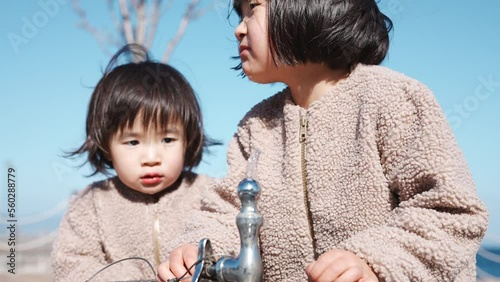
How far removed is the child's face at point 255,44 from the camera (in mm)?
1330

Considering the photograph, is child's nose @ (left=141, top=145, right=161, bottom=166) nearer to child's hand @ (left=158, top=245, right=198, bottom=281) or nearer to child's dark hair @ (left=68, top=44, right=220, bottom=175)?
child's dark hair @ (left=68, top=44, right=220, bottom=175)

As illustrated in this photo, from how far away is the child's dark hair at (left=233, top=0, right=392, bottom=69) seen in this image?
1.30m

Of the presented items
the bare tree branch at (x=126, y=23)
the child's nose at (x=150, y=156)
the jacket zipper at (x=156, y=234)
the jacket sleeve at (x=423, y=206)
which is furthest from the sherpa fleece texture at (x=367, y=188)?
the bare tree branch at (x=126, y=23)

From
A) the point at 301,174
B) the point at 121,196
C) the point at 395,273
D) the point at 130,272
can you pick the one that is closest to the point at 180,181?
the point at 121,196

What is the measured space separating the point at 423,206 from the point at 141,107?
3.44ft

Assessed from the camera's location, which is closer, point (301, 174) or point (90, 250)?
point (301, 174)

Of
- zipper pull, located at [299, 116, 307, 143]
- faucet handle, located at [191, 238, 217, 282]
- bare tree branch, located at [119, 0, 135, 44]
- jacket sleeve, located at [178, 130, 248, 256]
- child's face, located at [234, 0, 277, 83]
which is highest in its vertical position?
bare tree branch, located at [119, 0, 135, 44]

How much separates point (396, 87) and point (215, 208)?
473 mm

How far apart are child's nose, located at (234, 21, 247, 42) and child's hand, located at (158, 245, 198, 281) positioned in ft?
1.51

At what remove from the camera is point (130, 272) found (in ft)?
6.08

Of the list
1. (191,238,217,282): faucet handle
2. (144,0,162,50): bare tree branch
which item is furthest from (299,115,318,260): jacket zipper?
(144,0,162,50): bare tree branch

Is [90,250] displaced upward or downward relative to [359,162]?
downward

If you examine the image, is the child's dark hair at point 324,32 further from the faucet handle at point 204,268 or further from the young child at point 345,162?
the faucet handle at point 204,268

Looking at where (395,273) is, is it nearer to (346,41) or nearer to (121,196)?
(346,41)
